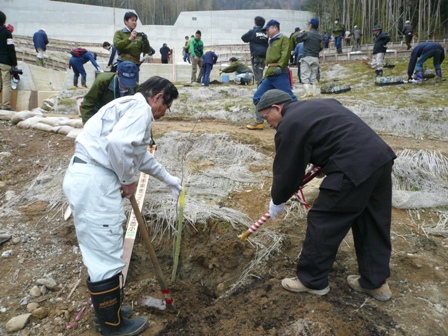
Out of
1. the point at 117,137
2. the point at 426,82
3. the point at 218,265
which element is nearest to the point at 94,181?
the point at 117,137

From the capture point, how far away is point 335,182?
6.97 feet

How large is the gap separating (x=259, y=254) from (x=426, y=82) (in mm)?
7995

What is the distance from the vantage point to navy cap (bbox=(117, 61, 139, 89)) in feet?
12.4

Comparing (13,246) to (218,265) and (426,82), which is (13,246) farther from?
(426,82)

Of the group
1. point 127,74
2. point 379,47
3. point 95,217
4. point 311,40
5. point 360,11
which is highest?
point 360,11

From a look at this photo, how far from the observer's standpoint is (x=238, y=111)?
7.35 m

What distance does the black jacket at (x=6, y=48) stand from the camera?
6.42m

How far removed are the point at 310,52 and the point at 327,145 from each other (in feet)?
20.4

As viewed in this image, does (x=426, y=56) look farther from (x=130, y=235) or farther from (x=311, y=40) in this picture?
(x=130, y=235)

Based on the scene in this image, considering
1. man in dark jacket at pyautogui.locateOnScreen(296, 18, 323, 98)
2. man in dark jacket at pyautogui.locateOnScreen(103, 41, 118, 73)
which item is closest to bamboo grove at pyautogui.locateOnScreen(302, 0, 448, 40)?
man in dark jacket at pyautogui.locateOnScreen(296, 18, 323, 98)

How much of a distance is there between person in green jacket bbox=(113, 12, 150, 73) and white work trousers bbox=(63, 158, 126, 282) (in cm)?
375

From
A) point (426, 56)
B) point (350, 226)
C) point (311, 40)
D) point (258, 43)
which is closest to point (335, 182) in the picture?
point (350, 226)

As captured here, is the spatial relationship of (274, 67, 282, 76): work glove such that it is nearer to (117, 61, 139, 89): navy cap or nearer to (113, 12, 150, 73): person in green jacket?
(113, 12, 150, 73): person in green jacket

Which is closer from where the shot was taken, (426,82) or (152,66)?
(426,82)
